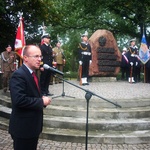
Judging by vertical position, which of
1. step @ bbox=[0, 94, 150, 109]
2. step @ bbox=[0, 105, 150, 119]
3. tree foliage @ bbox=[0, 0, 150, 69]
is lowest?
step @ bbox=[0, 105, 150, 119]

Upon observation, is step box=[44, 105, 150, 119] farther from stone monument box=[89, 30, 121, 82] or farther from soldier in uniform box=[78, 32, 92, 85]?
stone monument box=[89, 30, 121, 82]

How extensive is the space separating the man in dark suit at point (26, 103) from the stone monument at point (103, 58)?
31.8 feet

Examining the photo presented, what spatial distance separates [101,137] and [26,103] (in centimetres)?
320

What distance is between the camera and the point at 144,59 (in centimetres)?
1324

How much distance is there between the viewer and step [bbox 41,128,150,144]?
5.92m

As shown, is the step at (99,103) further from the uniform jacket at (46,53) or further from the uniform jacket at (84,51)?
the uniform jacket at (84,51)

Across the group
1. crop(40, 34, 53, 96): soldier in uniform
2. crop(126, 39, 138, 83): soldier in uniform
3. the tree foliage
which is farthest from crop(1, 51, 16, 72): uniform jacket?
crop(126, 39, 138, 83): soldier in uniform

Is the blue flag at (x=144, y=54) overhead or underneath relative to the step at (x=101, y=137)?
overhead

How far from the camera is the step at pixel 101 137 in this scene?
5918 millimetres

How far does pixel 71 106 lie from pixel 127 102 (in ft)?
5.21

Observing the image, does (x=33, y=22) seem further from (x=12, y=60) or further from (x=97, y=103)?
(x=97, y=103)

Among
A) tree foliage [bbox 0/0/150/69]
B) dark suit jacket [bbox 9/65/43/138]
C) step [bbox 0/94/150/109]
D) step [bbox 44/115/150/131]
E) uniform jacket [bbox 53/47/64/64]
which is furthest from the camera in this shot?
tree foliage [bbox 0/0/150/69]

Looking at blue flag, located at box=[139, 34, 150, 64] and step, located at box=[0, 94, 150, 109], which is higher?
blue flag, located at box=[139, 34, 150, 64]

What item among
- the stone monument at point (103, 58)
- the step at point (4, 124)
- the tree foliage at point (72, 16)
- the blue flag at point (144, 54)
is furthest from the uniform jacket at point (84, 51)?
the tree foliage at point (72, 16)
